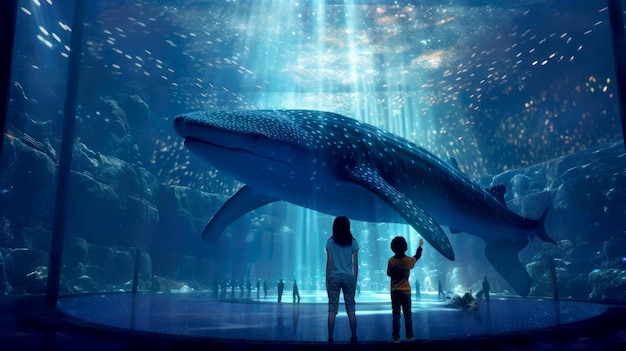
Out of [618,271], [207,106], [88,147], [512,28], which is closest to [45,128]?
[88,147]

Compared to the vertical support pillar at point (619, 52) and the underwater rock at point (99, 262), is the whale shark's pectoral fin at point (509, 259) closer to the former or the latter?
the vertical support pillar at point (619, 52)

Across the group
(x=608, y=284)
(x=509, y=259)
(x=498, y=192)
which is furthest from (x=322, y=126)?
(x=608, y=284)

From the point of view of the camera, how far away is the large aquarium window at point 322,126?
285 inches

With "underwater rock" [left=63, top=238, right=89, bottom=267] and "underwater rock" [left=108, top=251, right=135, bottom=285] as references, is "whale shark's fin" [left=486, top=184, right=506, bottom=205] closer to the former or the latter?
"underwater rock" [left=63, top=238, right=89, bottom=267]

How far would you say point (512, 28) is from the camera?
16531 mm

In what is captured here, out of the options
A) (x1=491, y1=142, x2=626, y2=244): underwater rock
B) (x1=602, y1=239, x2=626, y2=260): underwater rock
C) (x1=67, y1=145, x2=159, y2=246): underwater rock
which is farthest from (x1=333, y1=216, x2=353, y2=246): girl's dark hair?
(x1=491, y1=142, x2=626, y2=244): underwater rock

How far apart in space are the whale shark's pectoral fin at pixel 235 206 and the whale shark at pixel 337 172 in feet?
0.06

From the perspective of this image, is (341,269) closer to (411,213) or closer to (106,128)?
(411,213)

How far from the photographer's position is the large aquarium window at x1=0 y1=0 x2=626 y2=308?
725 centimetres

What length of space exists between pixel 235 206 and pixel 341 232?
13.8ft

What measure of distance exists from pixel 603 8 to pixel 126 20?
65.5ft

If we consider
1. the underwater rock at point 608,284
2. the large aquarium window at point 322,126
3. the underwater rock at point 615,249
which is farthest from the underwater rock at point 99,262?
the underwater rock at point 615,249

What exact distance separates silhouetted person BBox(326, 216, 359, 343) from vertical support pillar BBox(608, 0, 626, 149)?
15.9 feet

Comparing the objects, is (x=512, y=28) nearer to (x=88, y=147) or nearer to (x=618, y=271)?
(x=618, y=271)
